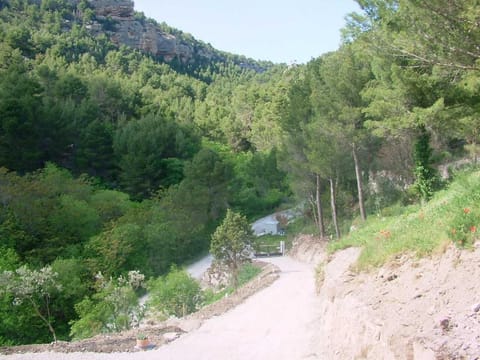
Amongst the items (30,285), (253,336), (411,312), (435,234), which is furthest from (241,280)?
(411,312)

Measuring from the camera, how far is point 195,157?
3369 centimetres

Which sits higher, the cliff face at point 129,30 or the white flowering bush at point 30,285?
the cliff face at point 129,30

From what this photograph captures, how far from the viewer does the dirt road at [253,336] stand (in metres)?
9.09

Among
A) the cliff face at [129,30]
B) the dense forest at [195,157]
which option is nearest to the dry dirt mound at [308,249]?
the dense forest at [195,157]

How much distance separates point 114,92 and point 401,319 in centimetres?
4849

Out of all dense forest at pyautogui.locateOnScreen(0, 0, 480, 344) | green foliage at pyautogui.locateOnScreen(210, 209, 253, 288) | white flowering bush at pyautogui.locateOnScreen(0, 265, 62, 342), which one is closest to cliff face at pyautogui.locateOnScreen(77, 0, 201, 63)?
dense forest at pyautogui.locateOnScreen(0, 0, 480, 344)

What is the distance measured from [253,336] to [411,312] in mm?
5577

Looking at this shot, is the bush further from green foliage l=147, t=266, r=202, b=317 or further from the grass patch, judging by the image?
green foliage l=147, t=266, r=202, b=317

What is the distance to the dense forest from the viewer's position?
13.1m

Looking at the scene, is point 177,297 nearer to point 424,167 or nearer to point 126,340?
point 126,340

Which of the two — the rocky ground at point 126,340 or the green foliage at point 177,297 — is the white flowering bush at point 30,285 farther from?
the rocky ground at point 126,340

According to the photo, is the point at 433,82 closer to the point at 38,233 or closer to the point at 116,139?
the point at 38,233

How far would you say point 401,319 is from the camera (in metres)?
5.38

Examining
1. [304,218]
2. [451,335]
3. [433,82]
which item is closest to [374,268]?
[451,335]
